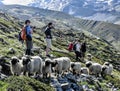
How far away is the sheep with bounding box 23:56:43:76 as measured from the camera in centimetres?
2786

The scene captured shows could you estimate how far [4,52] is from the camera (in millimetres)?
38156

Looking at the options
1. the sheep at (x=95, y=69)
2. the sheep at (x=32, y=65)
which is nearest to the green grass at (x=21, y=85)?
the sheep at (x=32, y=65)

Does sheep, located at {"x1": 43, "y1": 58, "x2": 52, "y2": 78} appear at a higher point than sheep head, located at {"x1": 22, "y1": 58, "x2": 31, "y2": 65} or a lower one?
lower

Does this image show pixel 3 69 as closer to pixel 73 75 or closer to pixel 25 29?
pixel 25 29

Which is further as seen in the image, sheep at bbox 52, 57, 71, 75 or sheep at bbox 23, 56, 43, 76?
sheep at bbox 52, 57, 71, 75

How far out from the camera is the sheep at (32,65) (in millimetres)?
27859

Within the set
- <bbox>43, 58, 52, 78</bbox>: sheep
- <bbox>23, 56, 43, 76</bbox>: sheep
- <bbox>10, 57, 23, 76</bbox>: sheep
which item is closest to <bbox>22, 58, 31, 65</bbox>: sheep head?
<bbox>23, 56, 43, 76</bbox>: sheep

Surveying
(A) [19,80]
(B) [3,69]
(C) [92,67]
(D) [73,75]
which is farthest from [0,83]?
(C) [92,67]

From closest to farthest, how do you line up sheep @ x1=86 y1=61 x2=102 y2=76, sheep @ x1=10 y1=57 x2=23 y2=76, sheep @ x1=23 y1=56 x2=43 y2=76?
sheep @ x1=10 y1=57 x2=23 y2=76
sheep @ x1=23 y1=56 x2=43 y2=76
sheep @ x1=86 y1=61 x2=102 y2=76

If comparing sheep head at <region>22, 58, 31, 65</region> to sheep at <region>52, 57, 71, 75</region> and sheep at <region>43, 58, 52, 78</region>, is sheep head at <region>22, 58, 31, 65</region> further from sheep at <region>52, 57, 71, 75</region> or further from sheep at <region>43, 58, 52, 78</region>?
sheep at <region>52, 57, 71, 75</region>

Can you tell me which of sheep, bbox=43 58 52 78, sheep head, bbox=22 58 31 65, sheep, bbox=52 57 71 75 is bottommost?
sheep, bbox=52 57 71 75

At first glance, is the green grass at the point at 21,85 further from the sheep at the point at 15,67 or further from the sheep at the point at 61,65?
the sheep at the point at 61,65

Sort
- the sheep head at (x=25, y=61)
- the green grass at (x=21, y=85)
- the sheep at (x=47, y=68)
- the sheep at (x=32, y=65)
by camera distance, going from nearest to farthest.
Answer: the green grass at (x=21, y=85) < the sheep head at (x=25, y=61) < the sheep at (x=32, y=65) < the sheep at (x=47, y=68)

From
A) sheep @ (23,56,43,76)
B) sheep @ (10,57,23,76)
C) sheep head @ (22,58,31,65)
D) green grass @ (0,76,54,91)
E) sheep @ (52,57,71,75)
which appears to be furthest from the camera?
sheep @ (52,57,71,75)
